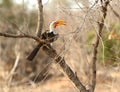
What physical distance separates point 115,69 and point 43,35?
2548mm

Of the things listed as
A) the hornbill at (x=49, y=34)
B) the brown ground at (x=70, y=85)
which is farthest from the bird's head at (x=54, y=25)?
the brown ground at (x=70, y=85)

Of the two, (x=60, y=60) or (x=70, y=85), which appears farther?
(x=70, y=85)

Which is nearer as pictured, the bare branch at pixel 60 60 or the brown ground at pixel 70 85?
the bare branch at pixel 60 60

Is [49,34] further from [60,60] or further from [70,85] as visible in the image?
[70,85]

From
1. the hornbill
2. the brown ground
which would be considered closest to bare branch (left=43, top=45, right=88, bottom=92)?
the hornbill

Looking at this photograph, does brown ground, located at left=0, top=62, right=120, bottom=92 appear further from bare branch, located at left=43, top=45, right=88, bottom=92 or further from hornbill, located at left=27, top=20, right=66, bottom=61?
hornbill, located at left=27, top=20, right=66, bottom=61

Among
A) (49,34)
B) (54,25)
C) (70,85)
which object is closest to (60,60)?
(49,34)

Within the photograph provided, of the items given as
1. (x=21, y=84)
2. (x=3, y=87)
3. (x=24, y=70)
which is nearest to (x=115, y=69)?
(x=3, y=87)

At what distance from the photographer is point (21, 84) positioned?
48.3ft

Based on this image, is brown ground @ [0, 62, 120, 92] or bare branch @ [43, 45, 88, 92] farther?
brown ground @ [0, 62, 120, 92]

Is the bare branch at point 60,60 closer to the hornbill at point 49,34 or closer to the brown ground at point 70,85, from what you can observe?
the hornbill at point 49,34

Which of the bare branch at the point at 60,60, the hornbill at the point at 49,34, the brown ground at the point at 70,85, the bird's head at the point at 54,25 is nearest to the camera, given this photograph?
the bare branch at the point at 60,60

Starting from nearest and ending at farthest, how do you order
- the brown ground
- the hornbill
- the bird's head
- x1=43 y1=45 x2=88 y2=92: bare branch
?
x1=43 y1=45 x2=88 y2=92: bare branch → the hornbill → the bird's head → the brown ground

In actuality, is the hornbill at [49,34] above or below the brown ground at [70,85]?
above
